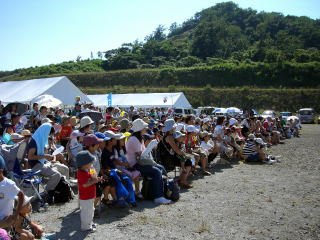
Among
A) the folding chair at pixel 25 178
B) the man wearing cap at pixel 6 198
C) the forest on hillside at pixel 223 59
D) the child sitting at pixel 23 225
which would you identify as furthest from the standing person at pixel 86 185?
the forest on hillside at pixel 223 59

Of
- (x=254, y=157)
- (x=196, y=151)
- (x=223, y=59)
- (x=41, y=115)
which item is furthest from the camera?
(x=223, y=59)

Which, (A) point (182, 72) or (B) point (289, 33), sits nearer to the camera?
(A) point (182, 72)

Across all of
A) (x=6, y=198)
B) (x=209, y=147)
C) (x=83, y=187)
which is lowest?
(x=209, y=147)

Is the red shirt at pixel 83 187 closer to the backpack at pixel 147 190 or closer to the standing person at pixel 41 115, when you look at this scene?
the backpack at pixel 147 190

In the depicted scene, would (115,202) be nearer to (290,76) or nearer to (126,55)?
(290,76)

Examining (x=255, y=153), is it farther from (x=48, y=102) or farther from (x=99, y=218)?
(x=48, y=102)

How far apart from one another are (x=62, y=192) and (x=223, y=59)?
91.0m

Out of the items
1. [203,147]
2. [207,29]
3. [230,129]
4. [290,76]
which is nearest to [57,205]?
[203,147]

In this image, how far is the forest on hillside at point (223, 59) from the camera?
217 ft

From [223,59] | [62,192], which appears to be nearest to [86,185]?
[62,192]

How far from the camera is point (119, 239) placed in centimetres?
487

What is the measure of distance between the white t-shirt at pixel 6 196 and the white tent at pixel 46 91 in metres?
17.2

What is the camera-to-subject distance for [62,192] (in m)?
6.72

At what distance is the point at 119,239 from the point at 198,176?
190 inches
